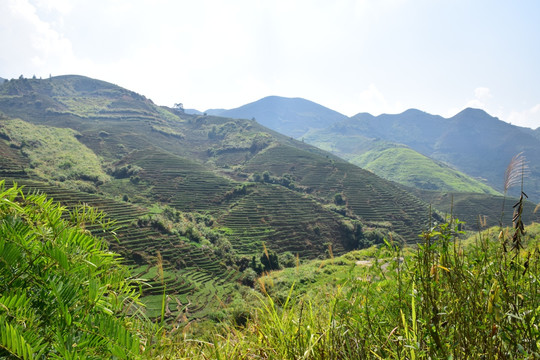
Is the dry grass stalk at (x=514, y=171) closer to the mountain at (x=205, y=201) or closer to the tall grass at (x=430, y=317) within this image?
the tall grass at (x=430, y=317)

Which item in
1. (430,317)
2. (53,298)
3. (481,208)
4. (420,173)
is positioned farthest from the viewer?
(420,173)

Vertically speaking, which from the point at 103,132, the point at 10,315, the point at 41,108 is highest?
the point at 41,108

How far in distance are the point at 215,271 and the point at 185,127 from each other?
159400mm

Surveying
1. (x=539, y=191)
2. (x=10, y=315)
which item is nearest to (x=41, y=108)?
(x=10, y=315)

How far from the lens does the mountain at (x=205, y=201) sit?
38344mm

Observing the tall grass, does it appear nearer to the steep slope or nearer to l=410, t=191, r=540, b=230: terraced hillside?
the steep slope

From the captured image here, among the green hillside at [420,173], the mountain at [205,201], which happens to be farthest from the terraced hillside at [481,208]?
the green hillside at [420,173]

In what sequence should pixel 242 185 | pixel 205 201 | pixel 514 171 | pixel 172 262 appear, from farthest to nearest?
pixel 242 185 < pixel 205 201 < pixel 172 262 < pixel 514 171

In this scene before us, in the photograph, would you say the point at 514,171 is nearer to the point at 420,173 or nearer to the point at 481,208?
the point at 481,208

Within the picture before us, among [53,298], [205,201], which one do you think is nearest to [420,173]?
[205,201]

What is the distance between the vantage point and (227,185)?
7675 centimetres

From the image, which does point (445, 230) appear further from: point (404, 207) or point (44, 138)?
point (44, 138)

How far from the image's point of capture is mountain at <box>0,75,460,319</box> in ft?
126

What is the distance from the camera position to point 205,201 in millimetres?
68188
